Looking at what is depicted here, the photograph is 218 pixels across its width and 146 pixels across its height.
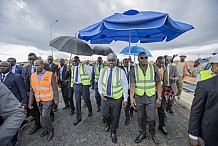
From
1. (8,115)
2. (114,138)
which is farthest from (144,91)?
(8,115)

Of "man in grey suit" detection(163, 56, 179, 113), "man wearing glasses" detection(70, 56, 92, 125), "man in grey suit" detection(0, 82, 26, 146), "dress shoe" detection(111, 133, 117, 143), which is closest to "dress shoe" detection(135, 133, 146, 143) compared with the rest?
"dress shoe" detection(111, 133, 117, 143)

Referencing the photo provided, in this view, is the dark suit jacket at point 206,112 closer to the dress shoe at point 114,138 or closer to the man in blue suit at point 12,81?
the dress shoe at point 114,138

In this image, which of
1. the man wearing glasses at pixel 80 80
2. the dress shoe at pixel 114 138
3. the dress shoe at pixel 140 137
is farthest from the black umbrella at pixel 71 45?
the dress shoe at pixel 140 137

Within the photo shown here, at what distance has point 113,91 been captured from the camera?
10.6ft

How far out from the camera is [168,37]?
432 cm

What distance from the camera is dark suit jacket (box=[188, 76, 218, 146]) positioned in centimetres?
152

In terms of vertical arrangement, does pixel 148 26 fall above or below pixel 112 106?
above

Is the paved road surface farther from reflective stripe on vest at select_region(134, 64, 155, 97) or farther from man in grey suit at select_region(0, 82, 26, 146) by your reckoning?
man in grey suit at select_region(0, 82, 26, 146)

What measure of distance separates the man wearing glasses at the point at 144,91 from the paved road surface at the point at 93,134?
35cm

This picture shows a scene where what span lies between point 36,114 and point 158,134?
336cm

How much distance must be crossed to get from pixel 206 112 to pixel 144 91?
5.00 ft

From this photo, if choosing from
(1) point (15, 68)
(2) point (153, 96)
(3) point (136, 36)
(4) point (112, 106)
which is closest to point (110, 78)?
(4) point (112, 106)

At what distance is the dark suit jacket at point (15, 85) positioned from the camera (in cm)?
304

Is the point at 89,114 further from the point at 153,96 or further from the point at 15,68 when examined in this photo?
the point at 15,68
